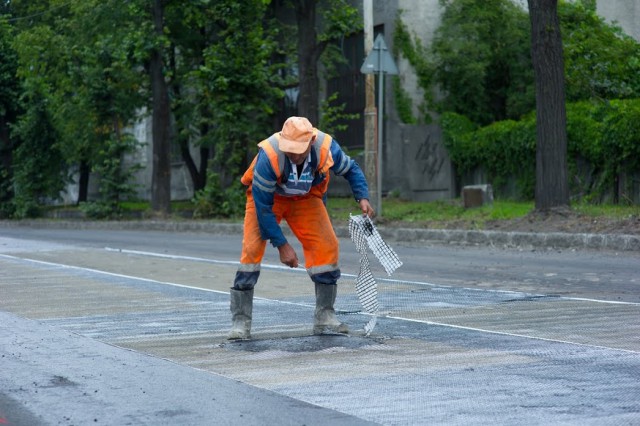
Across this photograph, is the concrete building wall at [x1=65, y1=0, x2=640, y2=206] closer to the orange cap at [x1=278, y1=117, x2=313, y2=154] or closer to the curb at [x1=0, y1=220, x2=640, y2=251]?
the curb at [x1=0, y1=220, x2=640, y2=251]

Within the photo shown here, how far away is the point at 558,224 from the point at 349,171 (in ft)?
36.7

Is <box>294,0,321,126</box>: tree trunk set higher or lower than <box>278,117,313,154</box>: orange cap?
higher

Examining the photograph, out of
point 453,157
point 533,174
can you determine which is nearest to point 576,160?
point 533,174

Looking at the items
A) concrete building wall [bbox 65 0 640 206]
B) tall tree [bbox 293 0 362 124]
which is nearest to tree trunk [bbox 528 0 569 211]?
tall tree [bbox 293 0 362 124]

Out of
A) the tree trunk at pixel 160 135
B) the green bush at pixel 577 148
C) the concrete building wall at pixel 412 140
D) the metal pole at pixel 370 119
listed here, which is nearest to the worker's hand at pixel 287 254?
the metal pole at pixel 370 119

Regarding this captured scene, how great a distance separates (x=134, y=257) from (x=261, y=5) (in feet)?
44.6

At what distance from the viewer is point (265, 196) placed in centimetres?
744

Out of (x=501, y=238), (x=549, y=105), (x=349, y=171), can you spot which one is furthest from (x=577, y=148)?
(x=349, y=171)

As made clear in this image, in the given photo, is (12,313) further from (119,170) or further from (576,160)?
(119,170)

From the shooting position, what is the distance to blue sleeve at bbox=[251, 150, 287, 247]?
24.2 ft

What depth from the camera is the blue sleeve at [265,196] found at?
7.39 meters

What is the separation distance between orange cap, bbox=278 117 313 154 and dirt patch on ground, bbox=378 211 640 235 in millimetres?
10514

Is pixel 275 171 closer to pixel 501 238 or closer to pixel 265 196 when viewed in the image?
pixel 265 196

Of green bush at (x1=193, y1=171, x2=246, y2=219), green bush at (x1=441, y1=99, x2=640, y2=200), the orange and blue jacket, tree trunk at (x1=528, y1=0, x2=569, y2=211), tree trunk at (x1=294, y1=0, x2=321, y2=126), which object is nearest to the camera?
the orange and blue jacket
